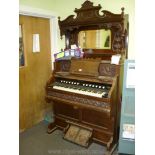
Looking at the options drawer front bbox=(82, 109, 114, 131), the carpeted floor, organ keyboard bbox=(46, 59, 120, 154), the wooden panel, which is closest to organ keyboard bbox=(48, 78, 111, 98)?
organ keyboard bbox=(46, 59, 120, 154)

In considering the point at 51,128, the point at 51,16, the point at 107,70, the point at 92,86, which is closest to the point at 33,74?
the point at 51,128

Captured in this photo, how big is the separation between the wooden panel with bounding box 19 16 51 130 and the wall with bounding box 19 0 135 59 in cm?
23

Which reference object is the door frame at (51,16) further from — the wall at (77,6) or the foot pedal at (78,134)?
the foot pedal at (78,134)

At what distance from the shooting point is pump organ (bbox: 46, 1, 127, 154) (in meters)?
2.34

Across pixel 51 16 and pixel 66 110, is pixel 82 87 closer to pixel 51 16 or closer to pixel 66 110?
pixel 66 110

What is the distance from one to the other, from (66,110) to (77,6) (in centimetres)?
167

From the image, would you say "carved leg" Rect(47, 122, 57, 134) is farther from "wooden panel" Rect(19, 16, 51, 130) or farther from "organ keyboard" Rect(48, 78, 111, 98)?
"organ keyboard" Rect(48, 78, 111, 98)

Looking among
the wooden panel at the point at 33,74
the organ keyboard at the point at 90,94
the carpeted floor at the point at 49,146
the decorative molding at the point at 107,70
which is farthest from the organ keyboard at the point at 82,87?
the carpeted floor at the point at 49,146

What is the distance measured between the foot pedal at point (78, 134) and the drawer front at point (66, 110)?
0.44ft

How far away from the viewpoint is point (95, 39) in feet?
9.38

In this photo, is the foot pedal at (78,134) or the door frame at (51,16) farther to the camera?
the door frame at (51,16)

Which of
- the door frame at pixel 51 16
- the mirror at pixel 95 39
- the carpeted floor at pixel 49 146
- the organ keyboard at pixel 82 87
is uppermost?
the door frame at pixel 51 16

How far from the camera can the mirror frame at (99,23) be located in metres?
2.52
